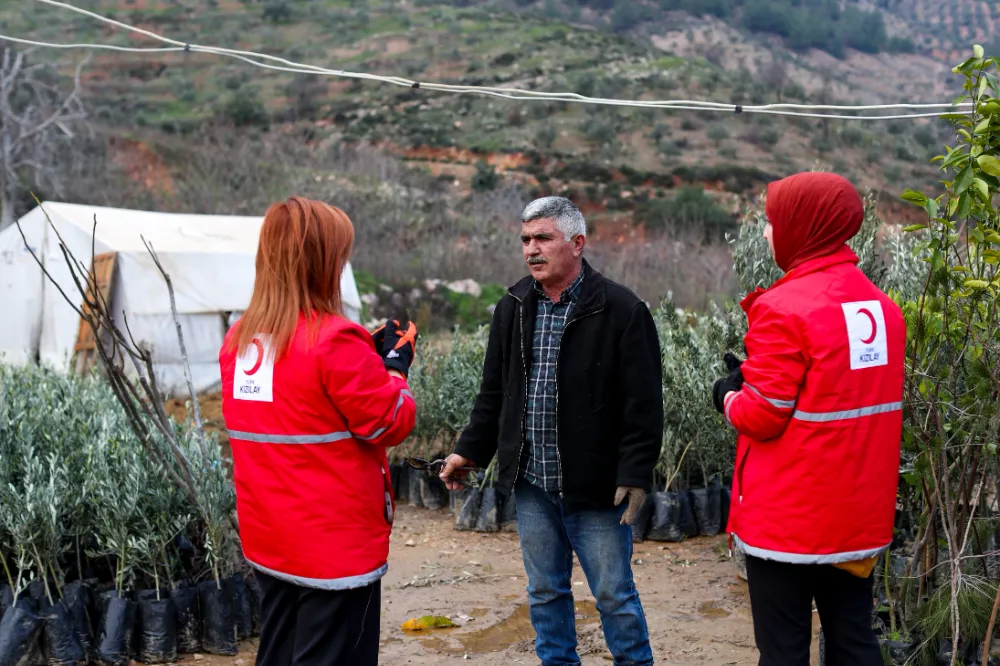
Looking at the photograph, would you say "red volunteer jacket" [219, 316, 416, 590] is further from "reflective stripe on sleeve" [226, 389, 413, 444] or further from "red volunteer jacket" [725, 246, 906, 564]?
"red volunteer jacket" [725, 246, 906, 564]

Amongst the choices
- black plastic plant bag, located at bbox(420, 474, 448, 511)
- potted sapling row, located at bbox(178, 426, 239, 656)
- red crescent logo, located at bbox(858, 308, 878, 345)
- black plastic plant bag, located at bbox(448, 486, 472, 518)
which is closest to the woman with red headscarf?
red crescent logo, located at bbox(858, 308, 878, 345)

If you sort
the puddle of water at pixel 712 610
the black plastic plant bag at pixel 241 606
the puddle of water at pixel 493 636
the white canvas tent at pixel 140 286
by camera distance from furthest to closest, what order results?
the white canvas tent at pixel 140 286 → the puddle of water at pixel 712 610 → the puddle of water at pixel 493 636 → the black plastic plant bag at pixel 241 606

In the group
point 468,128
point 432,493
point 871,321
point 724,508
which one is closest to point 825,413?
point 871,321

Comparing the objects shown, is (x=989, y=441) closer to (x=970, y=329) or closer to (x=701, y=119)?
(x=970, y=329)

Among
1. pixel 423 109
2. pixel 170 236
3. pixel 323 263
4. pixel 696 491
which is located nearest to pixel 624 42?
pixel 423 109

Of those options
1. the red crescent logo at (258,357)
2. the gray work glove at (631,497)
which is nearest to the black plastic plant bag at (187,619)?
the red crescent logo at (258,357)

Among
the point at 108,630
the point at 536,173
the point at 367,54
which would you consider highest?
the point at 367,54

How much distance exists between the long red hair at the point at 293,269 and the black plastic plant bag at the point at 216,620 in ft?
6.76

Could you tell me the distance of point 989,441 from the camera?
323 cm

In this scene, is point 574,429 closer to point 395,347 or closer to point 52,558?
point 395,347

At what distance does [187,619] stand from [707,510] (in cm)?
313

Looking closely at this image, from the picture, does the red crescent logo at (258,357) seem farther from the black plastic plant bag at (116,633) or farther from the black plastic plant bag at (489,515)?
the black plastic plant bag at (489,515)

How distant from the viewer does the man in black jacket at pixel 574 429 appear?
3.19 m

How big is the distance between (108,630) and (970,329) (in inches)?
136
